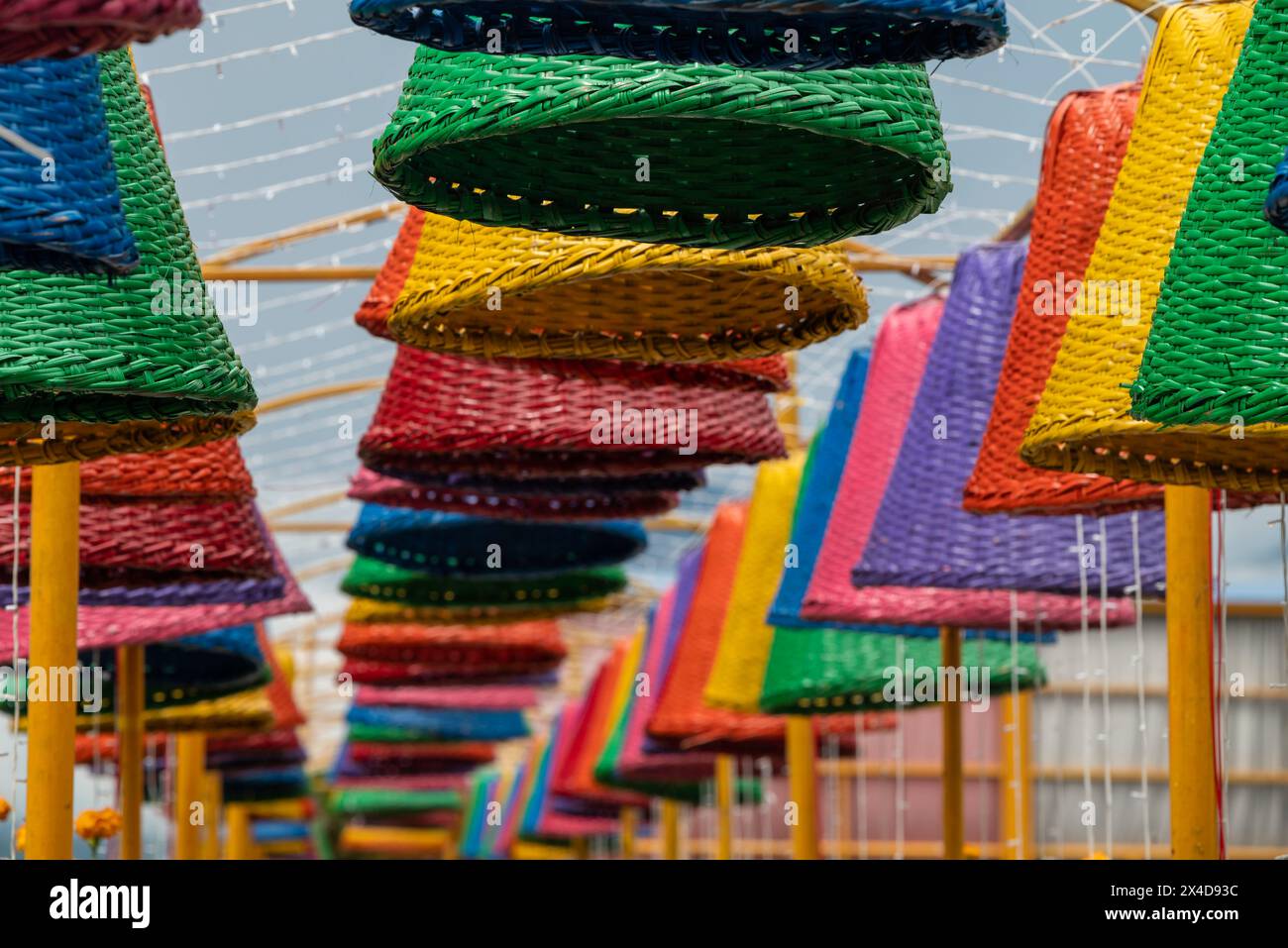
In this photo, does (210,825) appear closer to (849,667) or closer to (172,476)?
(849,667)

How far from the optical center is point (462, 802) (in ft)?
76.8

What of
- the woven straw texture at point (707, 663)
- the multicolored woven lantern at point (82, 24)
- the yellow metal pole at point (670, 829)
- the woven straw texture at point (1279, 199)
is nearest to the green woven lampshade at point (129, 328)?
the multicolored woven lantern at point (82, 24)

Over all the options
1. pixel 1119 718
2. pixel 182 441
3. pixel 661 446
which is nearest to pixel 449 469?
pixel 661 446

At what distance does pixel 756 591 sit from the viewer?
5.84 m

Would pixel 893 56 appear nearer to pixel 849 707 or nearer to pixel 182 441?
pixel 182 441

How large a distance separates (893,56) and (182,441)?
976 millimetres

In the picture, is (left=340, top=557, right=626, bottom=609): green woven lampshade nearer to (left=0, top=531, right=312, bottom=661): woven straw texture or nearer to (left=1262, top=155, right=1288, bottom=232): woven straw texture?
(left=0, top=531, right=312, bottom=661): woven straw texture

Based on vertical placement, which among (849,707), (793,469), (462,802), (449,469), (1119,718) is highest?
(449,469)

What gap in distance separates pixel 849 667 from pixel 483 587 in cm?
110

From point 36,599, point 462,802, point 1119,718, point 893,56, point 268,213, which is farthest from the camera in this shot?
point 462,802

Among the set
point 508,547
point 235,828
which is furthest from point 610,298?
point 235,828

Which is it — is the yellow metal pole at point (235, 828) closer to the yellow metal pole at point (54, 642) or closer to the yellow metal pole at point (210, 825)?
the yellow metal pole at point (210, 825)

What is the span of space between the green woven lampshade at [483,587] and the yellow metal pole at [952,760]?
89 centimetres

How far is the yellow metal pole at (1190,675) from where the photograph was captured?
10.2 feet
